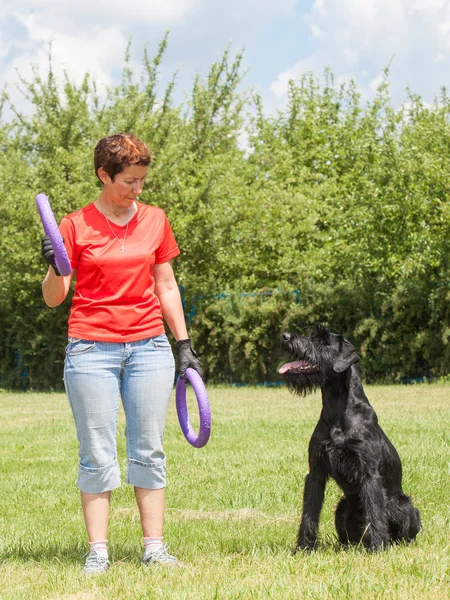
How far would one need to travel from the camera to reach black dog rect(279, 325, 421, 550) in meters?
4.70

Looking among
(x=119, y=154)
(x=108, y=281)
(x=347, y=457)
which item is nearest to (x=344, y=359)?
(x=347, y=457)

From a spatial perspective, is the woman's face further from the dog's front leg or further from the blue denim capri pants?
the dog's front leg

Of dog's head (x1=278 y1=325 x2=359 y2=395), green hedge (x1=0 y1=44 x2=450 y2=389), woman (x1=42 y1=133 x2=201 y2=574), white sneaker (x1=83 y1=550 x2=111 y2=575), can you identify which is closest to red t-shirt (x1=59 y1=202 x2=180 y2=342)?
woman (x1=42 y1=133 x2=201 y2=574)

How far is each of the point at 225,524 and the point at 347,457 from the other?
49.1 inches

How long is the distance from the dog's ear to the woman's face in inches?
63.0

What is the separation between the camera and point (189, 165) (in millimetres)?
19672

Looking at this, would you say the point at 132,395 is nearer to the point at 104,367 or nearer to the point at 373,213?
the point at 104,367

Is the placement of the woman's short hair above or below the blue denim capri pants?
above

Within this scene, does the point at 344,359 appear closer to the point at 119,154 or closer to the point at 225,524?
the point at 225,524

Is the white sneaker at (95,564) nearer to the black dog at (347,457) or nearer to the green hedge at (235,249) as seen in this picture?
the black dog at (347,457)

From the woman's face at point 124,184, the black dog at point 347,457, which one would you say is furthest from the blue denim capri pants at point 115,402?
the black dog at point 347,457

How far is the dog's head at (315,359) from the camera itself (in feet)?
16.3

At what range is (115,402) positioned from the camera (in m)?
4.41

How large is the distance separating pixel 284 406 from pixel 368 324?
4.45m
